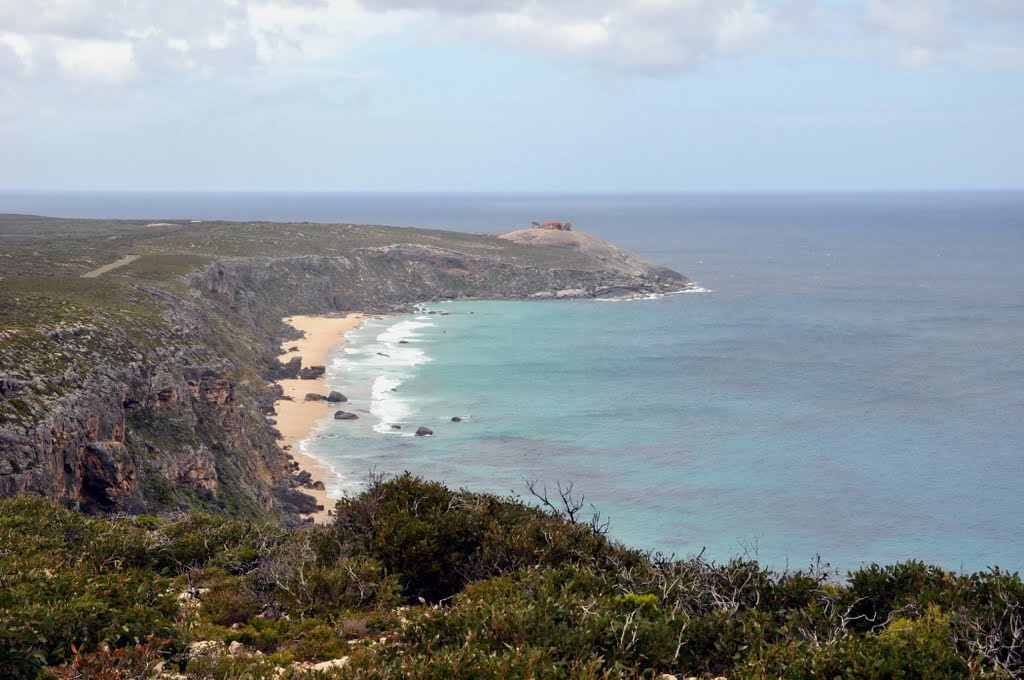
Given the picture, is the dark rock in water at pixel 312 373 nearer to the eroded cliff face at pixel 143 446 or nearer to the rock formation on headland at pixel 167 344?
the rock formation on headland at pixel 167 344

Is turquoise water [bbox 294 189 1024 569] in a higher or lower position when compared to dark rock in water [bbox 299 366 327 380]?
lower

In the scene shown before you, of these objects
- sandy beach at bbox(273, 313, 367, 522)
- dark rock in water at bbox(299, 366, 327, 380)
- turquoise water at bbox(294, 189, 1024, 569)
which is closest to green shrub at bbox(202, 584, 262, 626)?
sandy beach at bbox(273, 313, 367, 522)

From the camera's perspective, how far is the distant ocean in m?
43.8

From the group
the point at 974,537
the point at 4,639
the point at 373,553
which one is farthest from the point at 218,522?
the point at 974,537

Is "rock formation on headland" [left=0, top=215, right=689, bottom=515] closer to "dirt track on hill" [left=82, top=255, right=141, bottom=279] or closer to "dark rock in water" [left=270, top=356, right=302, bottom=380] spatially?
"dark rock in water" [left=270, top=356, right=302, bottom=380]

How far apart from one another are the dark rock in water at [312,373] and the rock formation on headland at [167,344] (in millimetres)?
205

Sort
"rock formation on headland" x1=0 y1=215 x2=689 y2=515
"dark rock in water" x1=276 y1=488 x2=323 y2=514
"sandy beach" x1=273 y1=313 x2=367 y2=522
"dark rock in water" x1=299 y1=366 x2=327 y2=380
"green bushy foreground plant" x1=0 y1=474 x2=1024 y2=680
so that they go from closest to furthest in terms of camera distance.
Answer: "green bushy foreground plant" x1=0 y1=474 x2=1024 y2=680 → "rock formation on headland" x1=0 y1=215 x2=689 y2=515 → "dark rock in water" x1=276 y1=488 x2=323 y2=514 → "sandy beach" x1=273 y1=313 x2=367 y2=522 → "dark rock in water" x1=299 y1=366 x2=327 y2=380

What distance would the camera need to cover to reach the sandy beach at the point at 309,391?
158 ft

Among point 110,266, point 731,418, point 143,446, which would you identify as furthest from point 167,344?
point 731,418

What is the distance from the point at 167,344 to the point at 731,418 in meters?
37.7

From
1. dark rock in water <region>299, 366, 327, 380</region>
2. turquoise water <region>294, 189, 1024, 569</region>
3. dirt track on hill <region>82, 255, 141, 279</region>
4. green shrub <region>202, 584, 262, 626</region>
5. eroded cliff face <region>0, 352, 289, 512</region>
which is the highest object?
dirt track on hill <region>82, 255, 141, 279</region>

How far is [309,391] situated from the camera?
65500 mm

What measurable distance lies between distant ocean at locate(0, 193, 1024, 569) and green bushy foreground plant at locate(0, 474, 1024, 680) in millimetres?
23584

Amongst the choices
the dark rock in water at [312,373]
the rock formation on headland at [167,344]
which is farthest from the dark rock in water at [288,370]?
the dark rock in water at [312,373]
